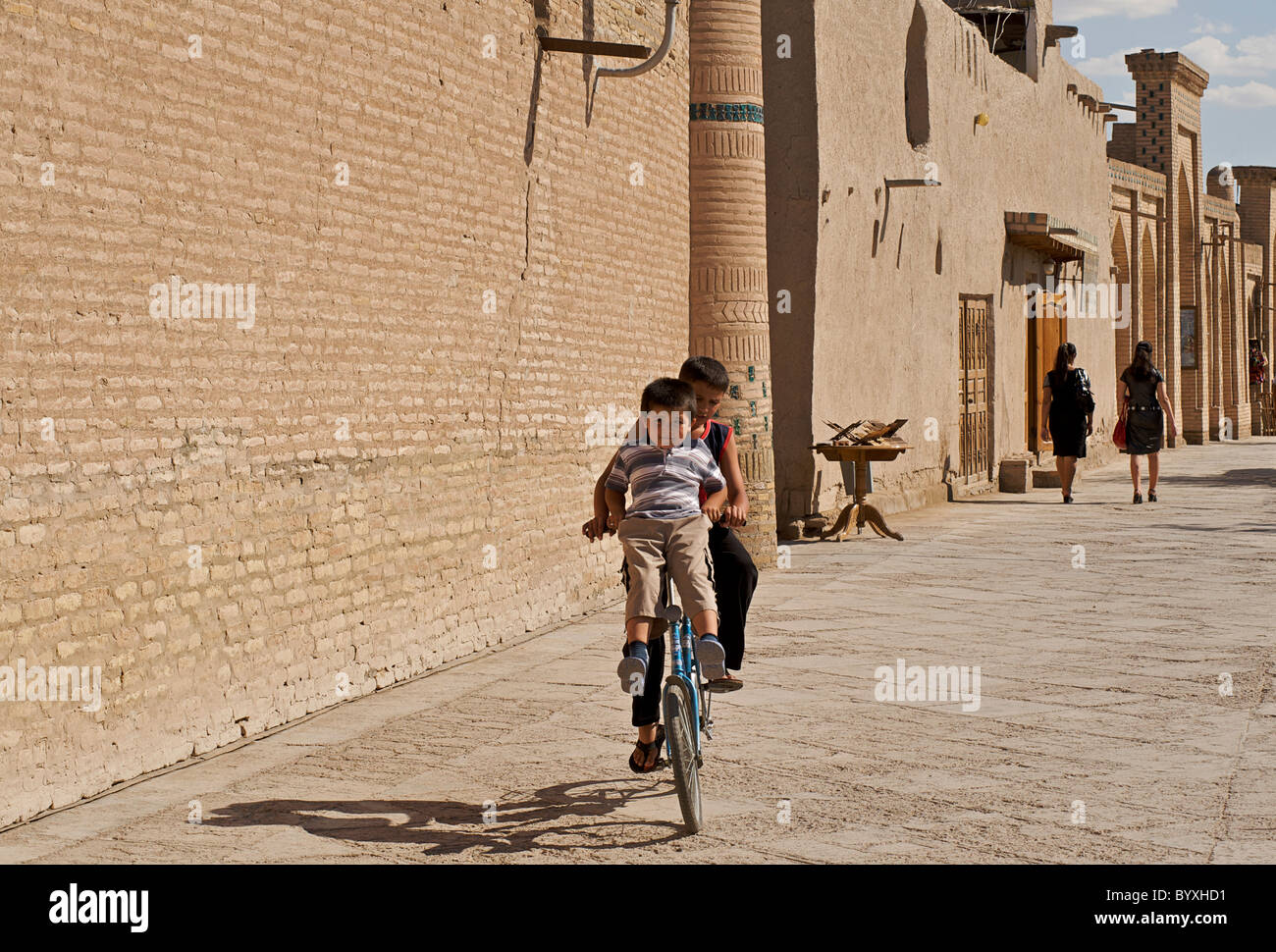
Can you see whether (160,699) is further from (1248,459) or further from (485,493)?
(1248,459)

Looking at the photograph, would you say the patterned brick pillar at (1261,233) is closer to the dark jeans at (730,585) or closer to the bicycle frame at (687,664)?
the dark jeans at (730,585)

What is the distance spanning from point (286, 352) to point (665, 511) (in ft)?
7.47

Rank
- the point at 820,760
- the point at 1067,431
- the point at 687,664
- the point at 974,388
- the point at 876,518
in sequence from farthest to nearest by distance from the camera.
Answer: the point at 974,388 < the point at 1067,431 < the point at 876,518 < the point at 820,760 < the point at 687,664

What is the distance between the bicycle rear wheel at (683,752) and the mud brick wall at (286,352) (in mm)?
2099

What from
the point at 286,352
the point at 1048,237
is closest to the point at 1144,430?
the point at 1048,237

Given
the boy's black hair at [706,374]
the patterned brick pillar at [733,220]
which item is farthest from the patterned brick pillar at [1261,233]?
the boy's black hair at [706,374]

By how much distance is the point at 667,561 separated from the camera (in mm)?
5648

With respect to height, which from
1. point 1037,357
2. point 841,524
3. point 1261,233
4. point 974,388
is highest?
point 1261,233

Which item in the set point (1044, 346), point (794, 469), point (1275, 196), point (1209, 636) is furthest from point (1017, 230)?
point (1275, 196)

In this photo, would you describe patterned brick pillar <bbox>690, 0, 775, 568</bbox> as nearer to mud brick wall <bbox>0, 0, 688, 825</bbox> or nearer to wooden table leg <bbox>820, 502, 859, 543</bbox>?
mud brick wall <bbox>0, 0, 688, 825</bbox>

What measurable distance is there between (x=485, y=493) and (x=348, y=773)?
312 cm

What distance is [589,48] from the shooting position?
32.2 feet

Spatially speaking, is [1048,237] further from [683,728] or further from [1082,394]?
[683,728]

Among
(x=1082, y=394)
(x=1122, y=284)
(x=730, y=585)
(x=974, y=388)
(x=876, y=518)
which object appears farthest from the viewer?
(x=1122, y=284)
